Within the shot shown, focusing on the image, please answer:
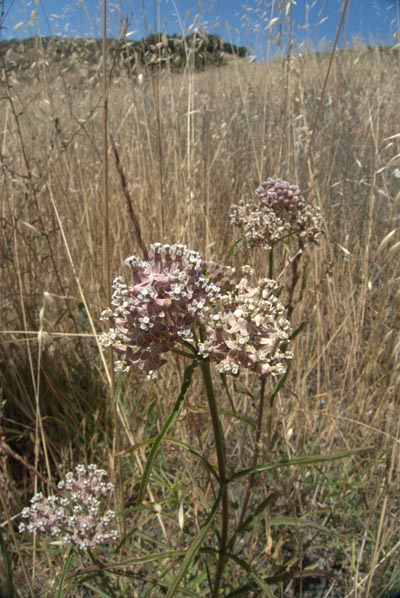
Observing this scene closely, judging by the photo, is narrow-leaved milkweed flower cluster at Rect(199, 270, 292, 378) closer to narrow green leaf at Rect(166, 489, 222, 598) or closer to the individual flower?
the individual flower

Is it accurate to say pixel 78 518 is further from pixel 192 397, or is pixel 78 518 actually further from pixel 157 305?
pixel 192 397

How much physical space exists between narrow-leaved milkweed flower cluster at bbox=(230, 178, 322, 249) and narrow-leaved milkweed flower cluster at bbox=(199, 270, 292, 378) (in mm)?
405

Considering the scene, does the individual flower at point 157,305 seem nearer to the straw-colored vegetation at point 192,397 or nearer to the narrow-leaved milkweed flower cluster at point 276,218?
the straw-colored vegetation at point 192,397

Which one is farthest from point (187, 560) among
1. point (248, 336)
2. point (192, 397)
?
point (192, 397)

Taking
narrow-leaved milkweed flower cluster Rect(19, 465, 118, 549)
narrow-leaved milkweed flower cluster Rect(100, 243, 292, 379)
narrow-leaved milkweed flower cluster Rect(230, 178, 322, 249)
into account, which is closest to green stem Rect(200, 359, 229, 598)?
narrow-leaved milkweed flower cluster Rect(100, 243, 292, 379)

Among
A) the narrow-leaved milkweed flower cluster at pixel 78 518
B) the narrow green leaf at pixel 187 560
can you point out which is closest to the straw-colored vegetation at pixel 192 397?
the narrow-leaved milkweed flower cluster at pixel 78 518

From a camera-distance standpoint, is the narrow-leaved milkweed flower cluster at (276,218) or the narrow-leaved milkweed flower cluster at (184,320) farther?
the narrow-leaved milkweed flower cluster at (276,218)

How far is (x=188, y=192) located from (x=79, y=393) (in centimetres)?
95

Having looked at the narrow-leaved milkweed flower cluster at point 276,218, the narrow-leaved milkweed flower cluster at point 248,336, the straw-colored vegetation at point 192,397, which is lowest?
the straw-colored vegetation at point 192,397

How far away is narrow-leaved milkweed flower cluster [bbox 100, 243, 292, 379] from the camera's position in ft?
2.32

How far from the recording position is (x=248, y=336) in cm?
72

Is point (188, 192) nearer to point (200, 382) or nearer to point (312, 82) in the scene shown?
point (200, 382)

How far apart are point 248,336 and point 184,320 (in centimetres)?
9

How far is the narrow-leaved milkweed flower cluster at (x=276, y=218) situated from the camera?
117cm
